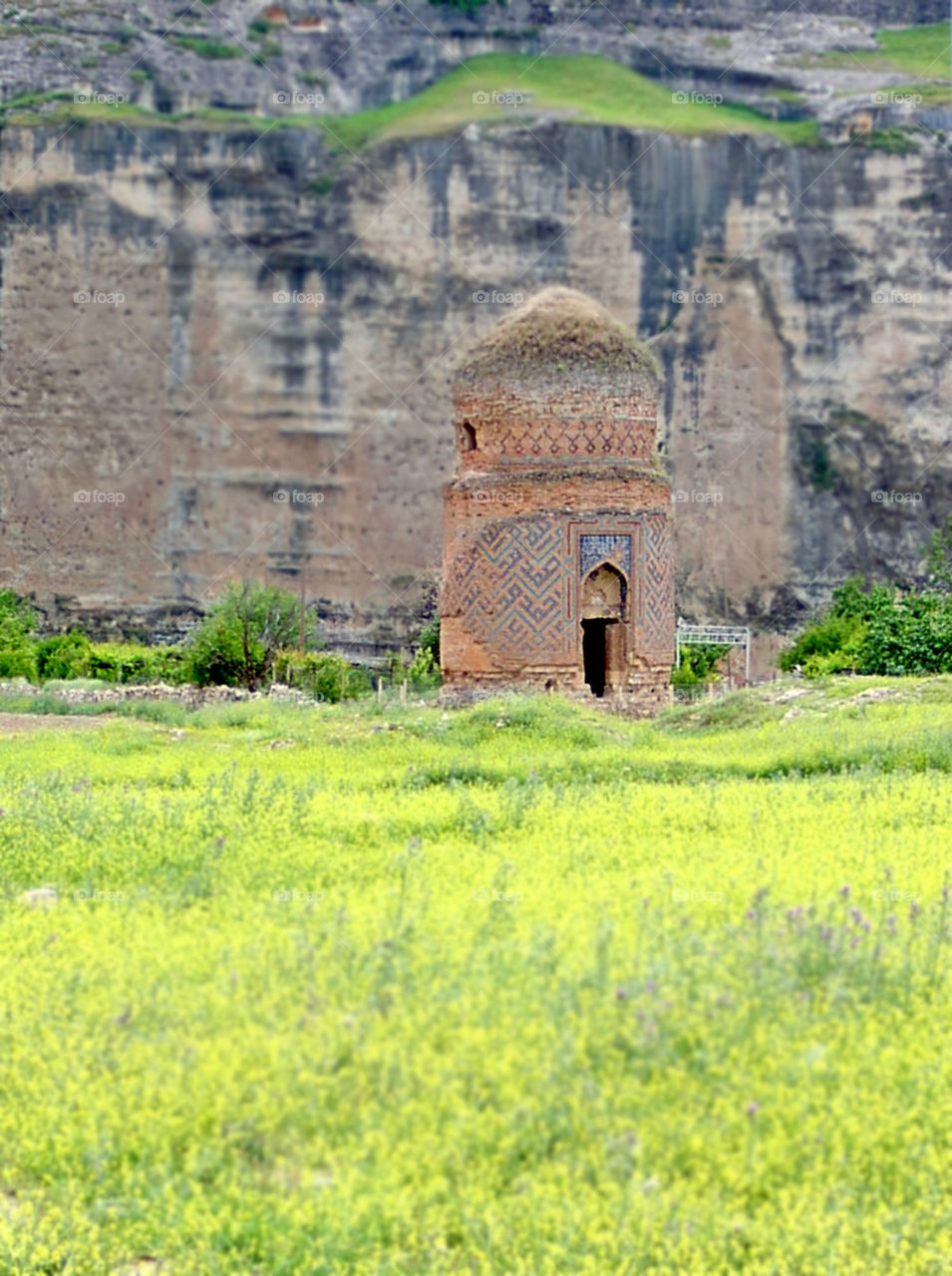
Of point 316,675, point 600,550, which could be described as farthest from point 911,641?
point 316,675

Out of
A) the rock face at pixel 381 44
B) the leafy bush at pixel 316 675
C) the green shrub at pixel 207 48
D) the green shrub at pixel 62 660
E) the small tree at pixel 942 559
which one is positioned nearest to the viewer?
the leafy bush at pixel 316 675

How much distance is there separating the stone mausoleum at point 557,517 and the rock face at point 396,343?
79.1 ft

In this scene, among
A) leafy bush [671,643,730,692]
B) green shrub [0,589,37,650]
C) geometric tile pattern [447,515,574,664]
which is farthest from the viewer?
leafy bush [671,643,730,692]

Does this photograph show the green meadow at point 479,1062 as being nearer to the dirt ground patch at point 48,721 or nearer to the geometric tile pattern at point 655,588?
the dirt ground patch at point 48,721

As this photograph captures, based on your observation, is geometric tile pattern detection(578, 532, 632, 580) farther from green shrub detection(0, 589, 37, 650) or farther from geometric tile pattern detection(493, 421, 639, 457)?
green shrub detection(0, 589, 37, 650)

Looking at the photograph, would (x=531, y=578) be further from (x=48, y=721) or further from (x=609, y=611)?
(x=48, y=721)

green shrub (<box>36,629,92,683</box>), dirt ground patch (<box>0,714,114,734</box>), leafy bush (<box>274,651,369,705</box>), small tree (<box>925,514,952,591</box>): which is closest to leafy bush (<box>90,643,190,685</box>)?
green shrub (<box>36,629,92,683</box>)

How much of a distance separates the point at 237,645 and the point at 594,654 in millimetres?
9173

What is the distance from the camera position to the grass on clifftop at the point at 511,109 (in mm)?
42531

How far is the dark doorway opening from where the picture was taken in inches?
763

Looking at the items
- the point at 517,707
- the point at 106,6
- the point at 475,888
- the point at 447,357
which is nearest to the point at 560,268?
the point at 447,357

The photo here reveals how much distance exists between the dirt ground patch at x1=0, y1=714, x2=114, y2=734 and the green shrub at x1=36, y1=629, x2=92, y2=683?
35.2ft

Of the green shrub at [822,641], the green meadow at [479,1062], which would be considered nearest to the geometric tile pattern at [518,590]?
the green meadow at [479,1062]

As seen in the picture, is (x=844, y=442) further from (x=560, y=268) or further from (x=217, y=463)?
(x=217, y=463)
